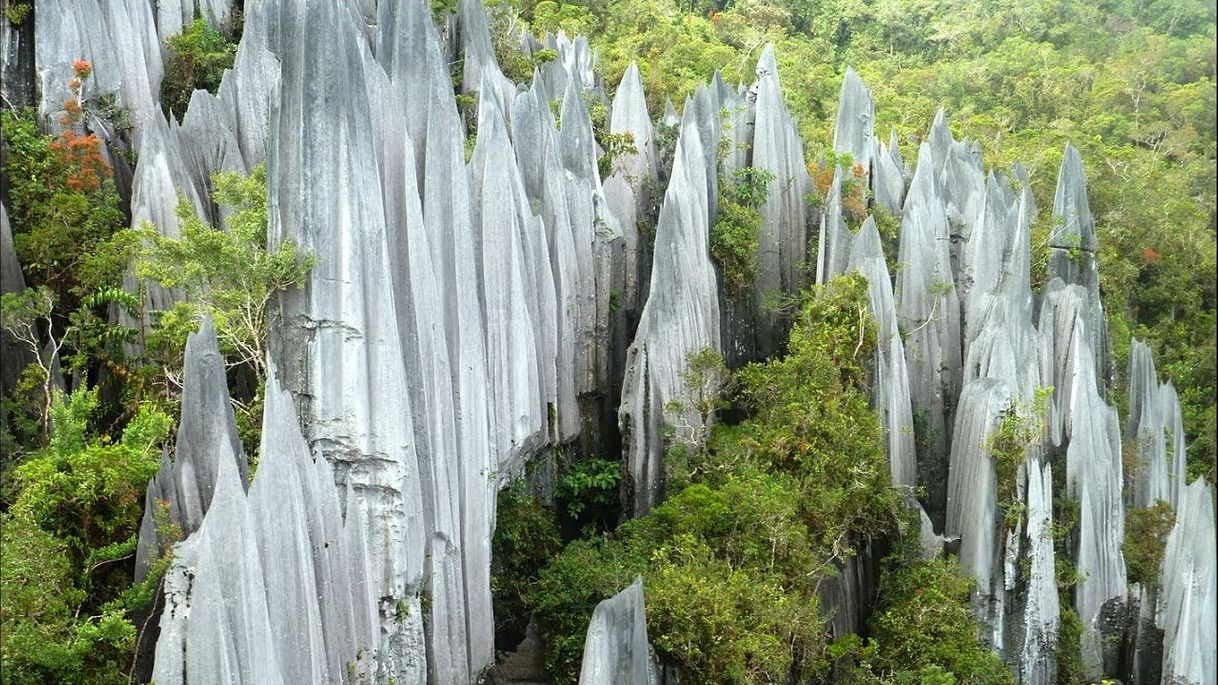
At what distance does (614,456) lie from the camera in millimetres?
19719

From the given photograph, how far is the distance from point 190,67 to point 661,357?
424 inches

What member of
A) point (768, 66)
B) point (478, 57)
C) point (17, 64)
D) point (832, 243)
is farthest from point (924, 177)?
point (17, 64)

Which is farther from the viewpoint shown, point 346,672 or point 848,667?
point 848,667

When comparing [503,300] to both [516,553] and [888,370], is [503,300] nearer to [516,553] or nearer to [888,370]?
[516,553]

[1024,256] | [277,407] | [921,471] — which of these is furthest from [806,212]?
[277,407]

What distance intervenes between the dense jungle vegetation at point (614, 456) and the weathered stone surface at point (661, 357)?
55 cm

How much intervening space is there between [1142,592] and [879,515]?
5.75 m

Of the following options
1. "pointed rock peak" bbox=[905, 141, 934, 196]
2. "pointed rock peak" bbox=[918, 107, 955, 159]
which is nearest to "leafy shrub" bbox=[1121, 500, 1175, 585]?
"pointed rock peak" bbox=[905, 141, 934, 196]

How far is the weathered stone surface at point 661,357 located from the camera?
18.0m

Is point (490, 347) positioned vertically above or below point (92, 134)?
below

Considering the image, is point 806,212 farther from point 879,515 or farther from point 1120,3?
point 1120,3

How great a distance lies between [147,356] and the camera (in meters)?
14.3

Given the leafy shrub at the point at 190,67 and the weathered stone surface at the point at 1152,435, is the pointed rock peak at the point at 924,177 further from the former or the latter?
the leafy shrub at the point at 190,67

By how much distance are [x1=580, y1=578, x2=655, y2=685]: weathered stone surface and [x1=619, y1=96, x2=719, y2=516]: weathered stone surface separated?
6781mm
